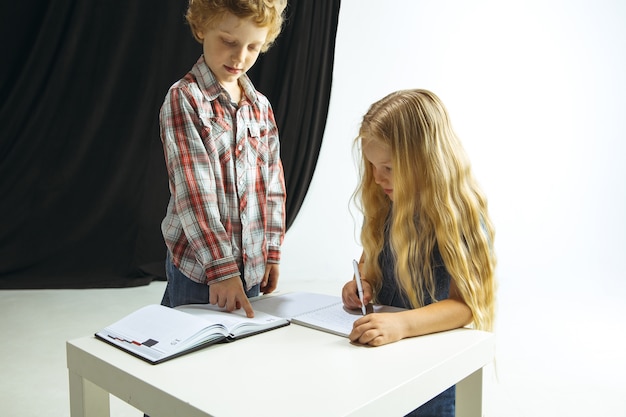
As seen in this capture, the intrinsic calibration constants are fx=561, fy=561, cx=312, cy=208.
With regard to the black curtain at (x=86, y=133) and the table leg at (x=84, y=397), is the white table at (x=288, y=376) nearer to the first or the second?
the table leg at (x=84, y=397)

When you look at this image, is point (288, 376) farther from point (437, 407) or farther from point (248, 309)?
point (437, 407)

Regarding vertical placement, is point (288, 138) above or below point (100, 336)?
above

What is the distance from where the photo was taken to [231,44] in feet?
3.75

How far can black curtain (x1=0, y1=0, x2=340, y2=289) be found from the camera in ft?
10.7

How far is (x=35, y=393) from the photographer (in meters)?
1.71

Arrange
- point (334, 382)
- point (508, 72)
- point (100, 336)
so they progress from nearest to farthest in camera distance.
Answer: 1. point (334, 382)
2. point (100, 336)
3. point (508, 72)

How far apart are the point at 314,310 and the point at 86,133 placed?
2715 millimetres

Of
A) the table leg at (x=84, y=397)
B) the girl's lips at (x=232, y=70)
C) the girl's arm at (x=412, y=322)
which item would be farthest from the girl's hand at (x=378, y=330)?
the girl's lips at (x=232, y=70)

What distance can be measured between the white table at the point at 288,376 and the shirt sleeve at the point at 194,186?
0.23 m

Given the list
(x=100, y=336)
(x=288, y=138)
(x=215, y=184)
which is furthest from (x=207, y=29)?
(x=288, y=138)

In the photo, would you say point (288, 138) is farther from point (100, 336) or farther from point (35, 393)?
point (100, 336)

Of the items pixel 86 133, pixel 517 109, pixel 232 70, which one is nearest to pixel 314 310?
pixel 232 70

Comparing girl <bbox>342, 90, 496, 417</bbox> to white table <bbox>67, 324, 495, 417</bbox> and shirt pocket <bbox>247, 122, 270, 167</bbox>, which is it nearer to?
white table <bbox>67, 324, 495, 417</bbox>

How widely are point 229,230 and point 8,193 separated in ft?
8.66
